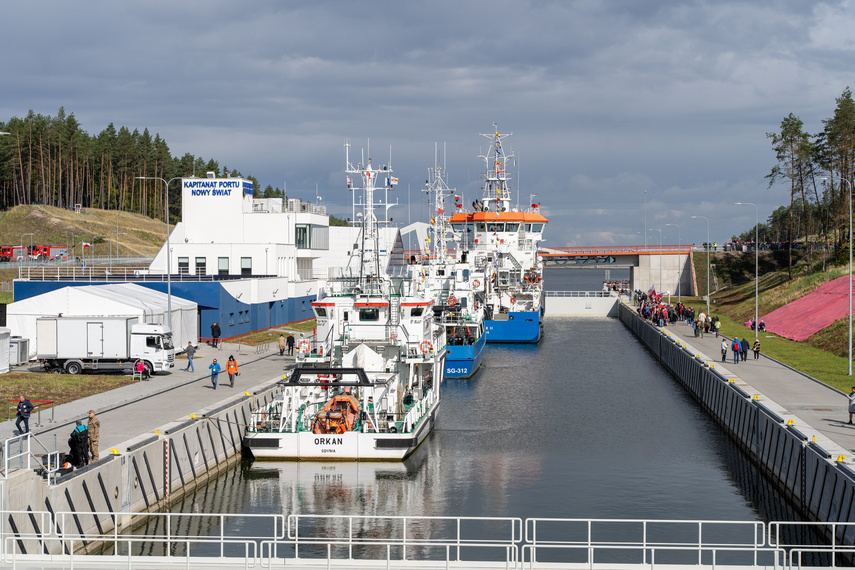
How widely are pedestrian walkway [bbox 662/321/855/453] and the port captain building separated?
3406 centimetres

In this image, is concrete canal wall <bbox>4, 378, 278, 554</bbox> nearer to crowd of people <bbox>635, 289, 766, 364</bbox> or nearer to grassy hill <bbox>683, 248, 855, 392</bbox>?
grassy hill <bbox>683, 248, 855, 392</bbox>

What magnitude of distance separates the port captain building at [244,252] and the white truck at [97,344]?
Result: 21.3 metres

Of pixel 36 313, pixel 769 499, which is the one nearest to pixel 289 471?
pixel 769 499

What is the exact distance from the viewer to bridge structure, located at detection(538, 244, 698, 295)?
13038 cm

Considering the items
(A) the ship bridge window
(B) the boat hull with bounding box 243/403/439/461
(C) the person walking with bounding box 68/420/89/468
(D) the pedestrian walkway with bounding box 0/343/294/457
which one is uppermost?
(A) the ship bridge window

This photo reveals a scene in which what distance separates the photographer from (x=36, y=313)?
170 ft

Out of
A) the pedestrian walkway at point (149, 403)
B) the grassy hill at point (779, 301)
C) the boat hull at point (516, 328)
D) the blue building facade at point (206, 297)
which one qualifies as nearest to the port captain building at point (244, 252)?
the blue building facade at point (206, 297)

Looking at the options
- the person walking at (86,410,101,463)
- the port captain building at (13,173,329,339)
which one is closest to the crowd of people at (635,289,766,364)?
the port captain building at (13,173,329,339)

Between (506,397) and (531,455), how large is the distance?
1507 centimetres

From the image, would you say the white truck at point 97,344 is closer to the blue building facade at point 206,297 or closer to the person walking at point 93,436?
the blue building facade at point 206,297

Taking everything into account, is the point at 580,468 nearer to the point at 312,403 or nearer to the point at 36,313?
the point at 312,403

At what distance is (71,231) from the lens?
419ft

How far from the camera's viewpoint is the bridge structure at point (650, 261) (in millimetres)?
130375

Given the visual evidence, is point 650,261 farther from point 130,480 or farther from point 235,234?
point 130,480
